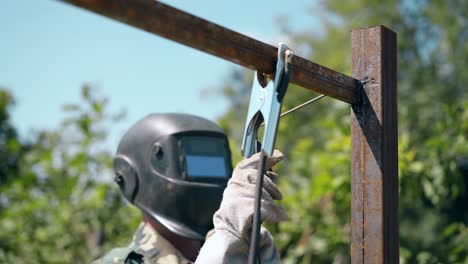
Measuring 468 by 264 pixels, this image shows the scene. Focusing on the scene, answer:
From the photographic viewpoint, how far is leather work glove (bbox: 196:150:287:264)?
5.23ft

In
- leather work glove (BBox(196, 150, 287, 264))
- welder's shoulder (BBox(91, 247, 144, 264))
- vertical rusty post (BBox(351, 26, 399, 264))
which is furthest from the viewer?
welder's shoulder (BBox(91, 247, 144, 264))

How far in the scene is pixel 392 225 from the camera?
5.87 ft

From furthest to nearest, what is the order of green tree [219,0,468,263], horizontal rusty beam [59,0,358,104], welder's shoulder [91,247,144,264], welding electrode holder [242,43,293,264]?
green tree [219,0,468,263] < welder's shoulder [91,247,144,264] < welding electrode holder [242,43,293,264] < horizontal rusty beam [59,0,358,104]


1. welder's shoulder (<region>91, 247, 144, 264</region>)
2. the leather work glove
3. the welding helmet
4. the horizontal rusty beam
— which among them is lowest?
welder's shoulder (<region>91, 247, 144, 264</region>)

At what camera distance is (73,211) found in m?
6.00

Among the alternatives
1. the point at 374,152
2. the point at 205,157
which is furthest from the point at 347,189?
the point at 374,152

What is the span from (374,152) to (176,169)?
1.06 metres

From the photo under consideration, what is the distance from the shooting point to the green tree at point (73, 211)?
19.6ft

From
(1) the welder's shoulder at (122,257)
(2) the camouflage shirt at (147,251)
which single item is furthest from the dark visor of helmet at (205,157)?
(1) the welder's shoulder at (122,257)

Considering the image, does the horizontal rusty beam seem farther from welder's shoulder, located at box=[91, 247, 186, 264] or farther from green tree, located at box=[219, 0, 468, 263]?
green tree, located at box=[219, 0, 468, 263]

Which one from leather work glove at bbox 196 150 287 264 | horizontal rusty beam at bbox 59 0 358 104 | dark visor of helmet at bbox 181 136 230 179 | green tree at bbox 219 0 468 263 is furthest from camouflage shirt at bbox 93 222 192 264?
green tree at bbox 219 0 468 263

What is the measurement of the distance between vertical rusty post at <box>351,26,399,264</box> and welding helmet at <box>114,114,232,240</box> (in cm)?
91

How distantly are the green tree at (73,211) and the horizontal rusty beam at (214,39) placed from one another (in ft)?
14.0

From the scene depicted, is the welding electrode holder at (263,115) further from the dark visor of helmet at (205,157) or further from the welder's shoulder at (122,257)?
the dark visor of helmet at (205,157)
